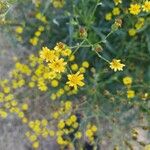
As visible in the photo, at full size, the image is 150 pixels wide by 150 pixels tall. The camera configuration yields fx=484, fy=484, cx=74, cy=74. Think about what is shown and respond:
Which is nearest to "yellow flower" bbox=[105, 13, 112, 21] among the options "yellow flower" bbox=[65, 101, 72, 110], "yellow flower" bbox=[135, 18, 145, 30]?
"yellow flower" bbox=[135, 18, 145, 30]

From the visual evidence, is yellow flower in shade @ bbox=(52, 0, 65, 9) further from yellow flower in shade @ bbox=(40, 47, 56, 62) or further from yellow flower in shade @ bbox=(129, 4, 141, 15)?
yellow flower in shade @ bbox=(40, 47, 56, 62)

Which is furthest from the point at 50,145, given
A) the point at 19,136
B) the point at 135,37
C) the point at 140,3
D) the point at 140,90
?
the point at 140,3

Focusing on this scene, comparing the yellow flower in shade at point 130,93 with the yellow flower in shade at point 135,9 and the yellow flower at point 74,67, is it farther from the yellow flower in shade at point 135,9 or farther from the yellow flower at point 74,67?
the yellow flower in shade at point 135,9

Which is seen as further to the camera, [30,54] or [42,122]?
[30,54]

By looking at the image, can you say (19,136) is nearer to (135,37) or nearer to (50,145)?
(50,145)

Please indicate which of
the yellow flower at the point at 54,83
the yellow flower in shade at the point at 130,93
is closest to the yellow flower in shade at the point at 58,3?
the yellow flower at the point at 54,83

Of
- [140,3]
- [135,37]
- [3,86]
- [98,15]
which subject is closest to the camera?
[140,3]

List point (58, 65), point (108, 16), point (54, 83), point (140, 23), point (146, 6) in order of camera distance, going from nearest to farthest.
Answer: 1. point (58, 65)
2. point (146, 6)
3. point (140, 23)
4. point (108, 16)
5. point (54, 83)

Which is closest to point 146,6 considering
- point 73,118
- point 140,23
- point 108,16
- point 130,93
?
point 140,23

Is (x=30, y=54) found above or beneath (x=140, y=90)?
above

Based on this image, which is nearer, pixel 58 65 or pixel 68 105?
pixel 58 65

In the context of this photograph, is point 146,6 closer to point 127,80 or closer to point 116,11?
point 116,11
